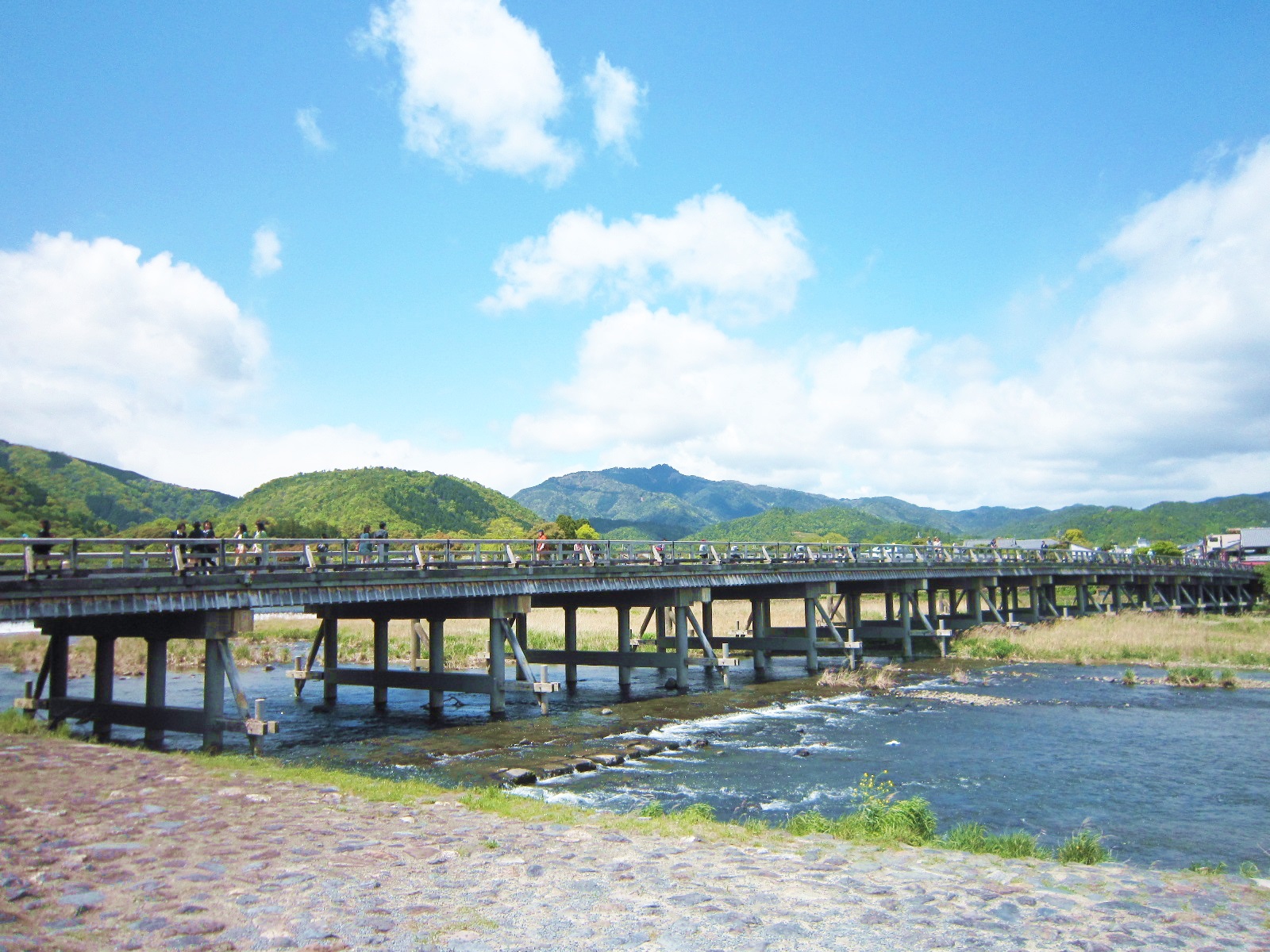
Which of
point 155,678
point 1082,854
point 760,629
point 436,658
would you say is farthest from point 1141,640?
point 155,678

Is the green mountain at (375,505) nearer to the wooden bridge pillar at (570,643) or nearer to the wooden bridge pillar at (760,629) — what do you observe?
the wooden bridge pillar at (760,629)

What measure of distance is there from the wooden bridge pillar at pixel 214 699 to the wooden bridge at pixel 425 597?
47 millimetres

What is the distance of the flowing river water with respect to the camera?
1706 centimetres

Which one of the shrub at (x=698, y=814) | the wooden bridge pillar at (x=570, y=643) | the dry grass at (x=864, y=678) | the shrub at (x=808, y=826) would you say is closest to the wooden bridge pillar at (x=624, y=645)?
the wooden bridge pillar at (x=570, y=643)

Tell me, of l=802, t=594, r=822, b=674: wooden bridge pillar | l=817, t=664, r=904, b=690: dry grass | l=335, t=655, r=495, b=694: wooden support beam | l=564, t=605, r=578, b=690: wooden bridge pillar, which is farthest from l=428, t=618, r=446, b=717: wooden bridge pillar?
l=802, t=594, r=822, b=674: wooden bridge pillar

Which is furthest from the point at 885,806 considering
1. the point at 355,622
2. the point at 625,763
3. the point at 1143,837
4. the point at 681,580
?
the point at 355,622

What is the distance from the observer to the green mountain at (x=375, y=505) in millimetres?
151625

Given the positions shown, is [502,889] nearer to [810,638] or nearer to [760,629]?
[810,638]

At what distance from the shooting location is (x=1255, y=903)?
385 inches

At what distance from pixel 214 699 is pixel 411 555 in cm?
817

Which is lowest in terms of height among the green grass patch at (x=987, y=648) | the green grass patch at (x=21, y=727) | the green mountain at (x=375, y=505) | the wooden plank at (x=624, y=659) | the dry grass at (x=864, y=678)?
the green grass patch at (x=987, y=648)

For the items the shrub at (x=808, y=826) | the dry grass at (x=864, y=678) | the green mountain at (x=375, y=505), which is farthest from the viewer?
the green mountain at (x=375, y=505)

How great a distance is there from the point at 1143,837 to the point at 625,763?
11482 mm

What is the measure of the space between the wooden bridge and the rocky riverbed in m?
7.58
